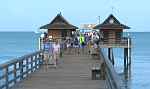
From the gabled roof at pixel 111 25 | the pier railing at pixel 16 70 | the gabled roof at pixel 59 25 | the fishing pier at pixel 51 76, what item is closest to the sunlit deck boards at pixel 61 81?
the fishing pier at pixel 51 76

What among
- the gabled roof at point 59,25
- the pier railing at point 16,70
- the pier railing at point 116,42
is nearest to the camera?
the pier railing at point 16,70

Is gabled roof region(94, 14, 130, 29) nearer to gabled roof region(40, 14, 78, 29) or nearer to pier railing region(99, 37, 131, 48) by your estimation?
pier railing region(99, 37, 131, 48)

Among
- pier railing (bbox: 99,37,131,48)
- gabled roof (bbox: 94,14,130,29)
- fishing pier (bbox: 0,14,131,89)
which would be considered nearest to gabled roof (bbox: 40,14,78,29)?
pier railing (bbox: 99,37,131,48)

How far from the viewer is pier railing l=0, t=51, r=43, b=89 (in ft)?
50.0

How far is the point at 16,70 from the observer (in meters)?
17.4

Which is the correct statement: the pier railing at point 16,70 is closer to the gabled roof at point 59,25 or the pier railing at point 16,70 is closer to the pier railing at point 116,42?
the pier railing at point 116,42

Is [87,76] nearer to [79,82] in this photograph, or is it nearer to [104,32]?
[79,82]

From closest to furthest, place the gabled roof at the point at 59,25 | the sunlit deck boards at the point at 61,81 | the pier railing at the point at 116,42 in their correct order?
1. the sunlit deck boards at the point at 61,81
2. the pier railing at the point at 116,42
3. the gabled roof at the point at 59,25

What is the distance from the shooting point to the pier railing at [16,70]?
15241mm

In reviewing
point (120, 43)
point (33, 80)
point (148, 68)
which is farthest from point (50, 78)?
point (148, 68)

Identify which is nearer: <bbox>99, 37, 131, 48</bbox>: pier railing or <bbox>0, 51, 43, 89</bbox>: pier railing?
<bbox>0, 51, 43, 89</bbox>: pier railing

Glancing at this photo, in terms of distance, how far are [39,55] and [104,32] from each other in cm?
3647

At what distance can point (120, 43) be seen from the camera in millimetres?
56312

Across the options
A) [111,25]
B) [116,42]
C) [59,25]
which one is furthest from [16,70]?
[111,25]
